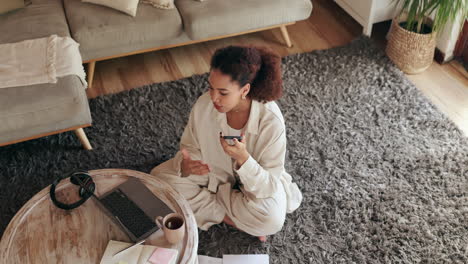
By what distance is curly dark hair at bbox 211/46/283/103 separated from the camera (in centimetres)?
168

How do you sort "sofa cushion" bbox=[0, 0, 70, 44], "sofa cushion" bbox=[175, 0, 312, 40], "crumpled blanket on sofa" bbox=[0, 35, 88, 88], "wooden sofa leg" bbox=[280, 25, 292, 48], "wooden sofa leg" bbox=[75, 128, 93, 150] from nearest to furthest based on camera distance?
"crumpled blanket on sofa" bbox=[0, 35, 88, 88], "wooden sofa leg" bbox=[75, 128, 93, 150], "sofa cushion" bbox=[0, 0, 70, 44], "sofa cushion" bbox=[175, 0, 312, 40], "wooden sofa leg" bbox=[280, 25, 292, 48]

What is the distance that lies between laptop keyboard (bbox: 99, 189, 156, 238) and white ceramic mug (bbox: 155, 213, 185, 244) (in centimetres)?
6

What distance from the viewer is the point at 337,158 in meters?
2.52

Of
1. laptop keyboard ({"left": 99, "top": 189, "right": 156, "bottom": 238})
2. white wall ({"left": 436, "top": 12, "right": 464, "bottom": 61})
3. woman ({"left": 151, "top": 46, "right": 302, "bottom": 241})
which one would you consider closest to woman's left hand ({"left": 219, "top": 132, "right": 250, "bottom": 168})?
woman ({"left": 151, "top": 46, "right": 302, "bottom": 241})

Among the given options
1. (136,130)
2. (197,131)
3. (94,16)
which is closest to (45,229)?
(197,131)

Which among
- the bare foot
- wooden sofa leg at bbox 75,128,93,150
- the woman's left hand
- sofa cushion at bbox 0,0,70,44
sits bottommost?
the bare foot

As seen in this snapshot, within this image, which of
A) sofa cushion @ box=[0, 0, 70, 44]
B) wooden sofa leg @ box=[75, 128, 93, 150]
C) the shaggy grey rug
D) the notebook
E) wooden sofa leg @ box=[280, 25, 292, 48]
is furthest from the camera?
wooden sofa leg @ box=[280, 25, 292, 48]

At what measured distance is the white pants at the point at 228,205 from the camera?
2.00 m

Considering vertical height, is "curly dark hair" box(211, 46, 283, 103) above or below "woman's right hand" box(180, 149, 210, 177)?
above

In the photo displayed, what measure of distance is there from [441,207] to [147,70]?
75.5 inches

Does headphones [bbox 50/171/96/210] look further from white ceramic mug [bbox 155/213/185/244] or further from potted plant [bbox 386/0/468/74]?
potted plant [bbox 386/0/468/74]

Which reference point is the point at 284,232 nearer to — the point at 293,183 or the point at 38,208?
the point at 293,183

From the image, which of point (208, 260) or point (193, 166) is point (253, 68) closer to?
point (193, 166)

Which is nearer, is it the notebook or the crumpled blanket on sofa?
the notebook
